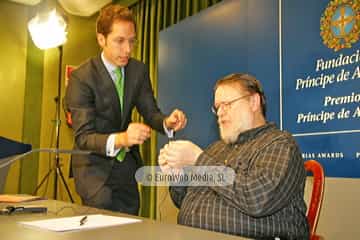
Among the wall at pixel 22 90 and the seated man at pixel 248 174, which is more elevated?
the wall at pixel 22 90

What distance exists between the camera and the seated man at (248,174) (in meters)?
1.22

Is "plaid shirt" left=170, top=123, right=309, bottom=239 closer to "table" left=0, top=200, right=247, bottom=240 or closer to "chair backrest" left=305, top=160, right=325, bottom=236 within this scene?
"chair backrest" left=305, top=160, right=325, bottom=236

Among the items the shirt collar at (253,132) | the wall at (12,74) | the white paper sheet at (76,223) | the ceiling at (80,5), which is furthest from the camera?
the wall at (12,74)

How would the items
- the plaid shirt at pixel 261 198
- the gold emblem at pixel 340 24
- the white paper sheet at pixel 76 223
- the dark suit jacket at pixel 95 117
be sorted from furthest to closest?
the gold emblem at pixel 340 24, the dark suit jacket at pixel 95 117, the plaid shirt at pixel 261 198, the white paper sheet at pixel 76 223

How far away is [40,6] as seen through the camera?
4.47 m

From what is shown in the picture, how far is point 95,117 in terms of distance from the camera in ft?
5.95

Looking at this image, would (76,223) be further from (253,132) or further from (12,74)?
(12,74)

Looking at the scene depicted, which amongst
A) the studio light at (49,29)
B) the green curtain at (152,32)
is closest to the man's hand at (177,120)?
the green curtain at (152,32)

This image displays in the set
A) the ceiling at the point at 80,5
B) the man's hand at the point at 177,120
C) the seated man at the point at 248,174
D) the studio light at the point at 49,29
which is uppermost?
the ceiling at the point at 80,5

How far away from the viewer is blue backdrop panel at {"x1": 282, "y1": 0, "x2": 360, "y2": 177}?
72.4 inches

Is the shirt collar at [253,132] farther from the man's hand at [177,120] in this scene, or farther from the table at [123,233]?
the table at [123,233]

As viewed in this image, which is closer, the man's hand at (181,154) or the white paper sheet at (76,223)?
the white paper sheet at (76,223)

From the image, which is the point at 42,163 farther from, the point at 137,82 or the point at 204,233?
the point at 204,233

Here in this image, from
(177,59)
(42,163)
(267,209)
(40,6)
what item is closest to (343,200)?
(267,209)
